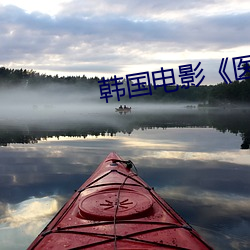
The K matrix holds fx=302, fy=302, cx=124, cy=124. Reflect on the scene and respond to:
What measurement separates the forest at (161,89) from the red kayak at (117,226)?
8333 cm

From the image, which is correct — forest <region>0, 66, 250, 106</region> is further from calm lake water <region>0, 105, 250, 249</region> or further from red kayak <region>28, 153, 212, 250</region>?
red kayak <region>28, 153, 212, 250</region>

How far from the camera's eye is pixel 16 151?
15617 mm

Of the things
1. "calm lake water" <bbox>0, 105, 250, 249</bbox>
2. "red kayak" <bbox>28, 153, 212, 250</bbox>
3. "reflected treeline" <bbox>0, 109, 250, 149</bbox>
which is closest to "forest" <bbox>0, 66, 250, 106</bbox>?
"reflected treeline" <bbox>0, 109, 250, 149</bbox>

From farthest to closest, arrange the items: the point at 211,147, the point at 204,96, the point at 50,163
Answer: the point at 204,96 < the point at 211,147 < the point at 50,163

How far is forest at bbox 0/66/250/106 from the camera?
99088 millimetres

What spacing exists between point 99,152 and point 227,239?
33.4 feet

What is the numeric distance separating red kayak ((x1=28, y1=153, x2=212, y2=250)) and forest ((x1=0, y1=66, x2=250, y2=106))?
A: 83.3m

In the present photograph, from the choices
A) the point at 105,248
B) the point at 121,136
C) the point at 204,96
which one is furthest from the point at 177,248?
the point at 204,96

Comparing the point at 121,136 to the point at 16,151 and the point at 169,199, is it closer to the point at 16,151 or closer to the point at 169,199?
the point at 16,151

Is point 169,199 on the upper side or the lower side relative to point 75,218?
lower

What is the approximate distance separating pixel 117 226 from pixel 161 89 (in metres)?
163

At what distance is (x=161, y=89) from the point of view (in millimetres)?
165375

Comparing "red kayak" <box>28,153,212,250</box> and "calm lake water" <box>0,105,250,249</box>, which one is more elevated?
"red kayak" <box>28,153,212,250</box>

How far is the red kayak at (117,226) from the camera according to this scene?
13.4 ft
